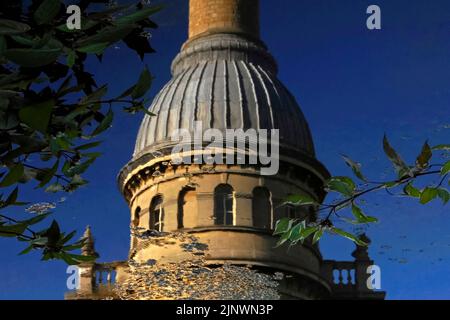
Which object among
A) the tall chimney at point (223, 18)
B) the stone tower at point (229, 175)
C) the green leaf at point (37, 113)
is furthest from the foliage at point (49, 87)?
the tall chimney at point (223, 18)

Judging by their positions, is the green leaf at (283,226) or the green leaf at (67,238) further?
the green leaf at (67,238)

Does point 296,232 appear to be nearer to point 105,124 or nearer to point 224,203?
point 105,124

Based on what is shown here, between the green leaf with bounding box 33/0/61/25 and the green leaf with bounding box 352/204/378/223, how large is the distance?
128 centimetres

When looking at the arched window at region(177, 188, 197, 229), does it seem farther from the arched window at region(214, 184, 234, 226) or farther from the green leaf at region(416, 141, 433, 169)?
the green leaf at region(416, 141, 433, 169)

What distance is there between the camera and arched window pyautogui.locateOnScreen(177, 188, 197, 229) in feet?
104

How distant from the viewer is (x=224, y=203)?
3212 cm

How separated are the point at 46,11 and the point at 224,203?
94.3 ft

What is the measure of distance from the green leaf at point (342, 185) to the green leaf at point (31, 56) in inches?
42.0

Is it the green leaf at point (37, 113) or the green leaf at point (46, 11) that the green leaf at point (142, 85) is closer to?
the green leaf at point (46, 11)

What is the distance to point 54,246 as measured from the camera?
13.9 ft

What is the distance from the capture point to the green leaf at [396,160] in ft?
11.0
